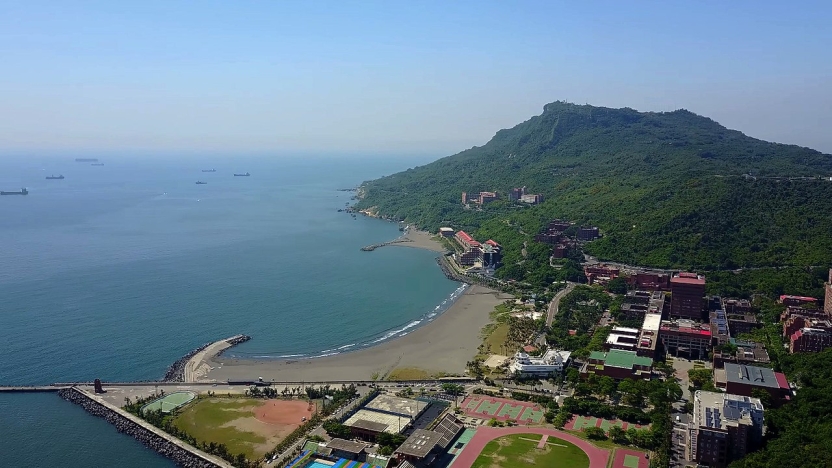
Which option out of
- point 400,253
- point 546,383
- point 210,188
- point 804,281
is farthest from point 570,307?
point 210,188

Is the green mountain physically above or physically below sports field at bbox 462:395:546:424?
above

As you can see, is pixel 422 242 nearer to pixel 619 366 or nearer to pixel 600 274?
pixel 600 274

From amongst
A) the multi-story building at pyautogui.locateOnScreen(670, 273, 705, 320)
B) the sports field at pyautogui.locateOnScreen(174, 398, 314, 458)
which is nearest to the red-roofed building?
the multi-story building at pyautogui.locateOnScreen(670, 273, 705, 320)

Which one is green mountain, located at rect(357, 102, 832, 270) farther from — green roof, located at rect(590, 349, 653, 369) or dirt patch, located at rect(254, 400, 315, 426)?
dirt patch, located at rect(254, 400, 315, 426)

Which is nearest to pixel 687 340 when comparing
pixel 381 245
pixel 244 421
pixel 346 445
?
pixel 346 445

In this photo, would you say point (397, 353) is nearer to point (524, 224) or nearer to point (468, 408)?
point (468, 408)

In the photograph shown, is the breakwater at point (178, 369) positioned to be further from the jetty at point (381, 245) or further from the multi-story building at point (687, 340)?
the jetty at point (381, 245)

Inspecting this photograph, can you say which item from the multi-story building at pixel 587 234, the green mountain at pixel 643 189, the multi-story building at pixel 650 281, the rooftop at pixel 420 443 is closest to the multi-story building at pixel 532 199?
the green mountain at pixel 643 189
